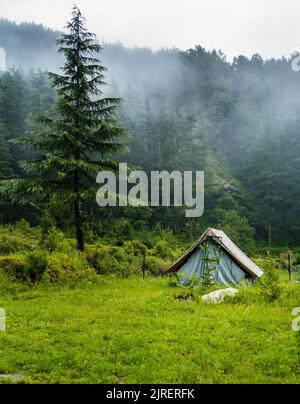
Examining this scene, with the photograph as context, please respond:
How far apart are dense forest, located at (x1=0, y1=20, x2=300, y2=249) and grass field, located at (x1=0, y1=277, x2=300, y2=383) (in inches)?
373

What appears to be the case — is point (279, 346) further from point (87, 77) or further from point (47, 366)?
point (87, 77)

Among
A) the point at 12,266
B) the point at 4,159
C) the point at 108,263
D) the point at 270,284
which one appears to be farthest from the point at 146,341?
the point at 4,159

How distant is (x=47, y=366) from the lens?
8.40 m

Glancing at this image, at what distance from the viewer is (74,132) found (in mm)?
22750

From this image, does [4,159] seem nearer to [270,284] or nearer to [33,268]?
[33,268]

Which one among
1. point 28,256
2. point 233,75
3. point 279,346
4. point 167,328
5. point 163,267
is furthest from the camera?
point 233,75

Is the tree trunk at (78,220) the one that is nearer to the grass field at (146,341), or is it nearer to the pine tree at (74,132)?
the pine tree at (74,132)

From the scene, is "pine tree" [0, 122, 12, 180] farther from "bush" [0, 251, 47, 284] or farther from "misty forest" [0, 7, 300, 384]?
"bush" [0, 251, 47, 284]

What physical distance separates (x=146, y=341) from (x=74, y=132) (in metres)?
15.4

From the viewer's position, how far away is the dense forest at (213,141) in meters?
55.9


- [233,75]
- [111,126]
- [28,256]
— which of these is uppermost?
[233,75]

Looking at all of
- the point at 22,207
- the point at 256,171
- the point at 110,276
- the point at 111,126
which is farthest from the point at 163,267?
the point at 256,171
